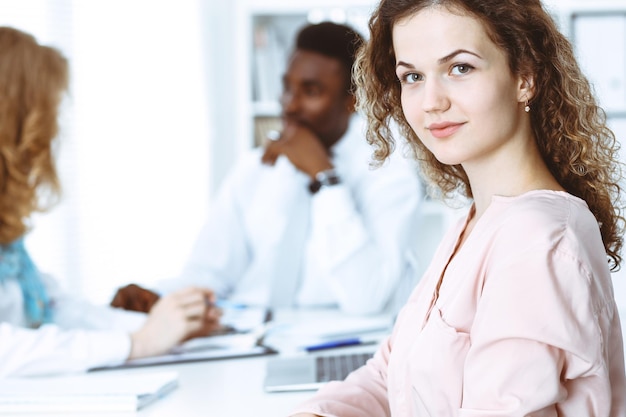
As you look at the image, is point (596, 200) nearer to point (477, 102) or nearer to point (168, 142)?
point (477, 102)

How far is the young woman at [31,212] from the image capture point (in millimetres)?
1625

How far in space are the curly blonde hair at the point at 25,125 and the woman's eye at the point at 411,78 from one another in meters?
0.99

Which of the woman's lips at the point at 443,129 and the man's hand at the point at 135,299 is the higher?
the woman's lips at the point at 443,129

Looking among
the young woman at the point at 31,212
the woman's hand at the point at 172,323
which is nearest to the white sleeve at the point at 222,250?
the young woman at the point at 31,212

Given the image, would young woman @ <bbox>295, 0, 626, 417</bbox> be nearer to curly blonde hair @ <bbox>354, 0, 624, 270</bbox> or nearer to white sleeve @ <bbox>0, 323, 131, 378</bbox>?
curly blonde hair @ <bbox>354, 0, 624, 270</bbox>

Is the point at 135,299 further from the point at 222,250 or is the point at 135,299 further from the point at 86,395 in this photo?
the point at 86,395

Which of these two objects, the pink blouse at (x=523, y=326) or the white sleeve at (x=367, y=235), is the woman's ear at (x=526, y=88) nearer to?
the pink blouse at (x=523, y=326)

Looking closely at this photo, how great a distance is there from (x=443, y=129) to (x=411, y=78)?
91 mm

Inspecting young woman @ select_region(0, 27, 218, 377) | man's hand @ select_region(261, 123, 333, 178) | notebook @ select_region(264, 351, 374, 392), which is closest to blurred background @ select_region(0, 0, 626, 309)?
man's hand @ select_region(261, 123, 333, 178)

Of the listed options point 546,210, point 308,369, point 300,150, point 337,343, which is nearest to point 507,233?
point 546,210

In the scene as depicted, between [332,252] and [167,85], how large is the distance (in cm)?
149

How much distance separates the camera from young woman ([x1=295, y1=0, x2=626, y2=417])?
0.88m

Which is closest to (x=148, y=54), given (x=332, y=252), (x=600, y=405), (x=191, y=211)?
(x=191, y=211)

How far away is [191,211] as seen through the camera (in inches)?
140
